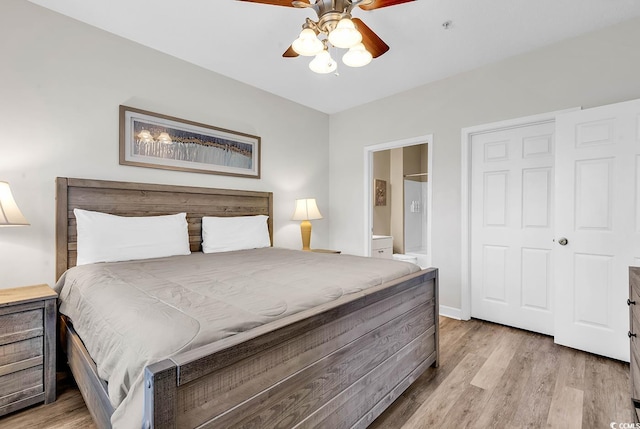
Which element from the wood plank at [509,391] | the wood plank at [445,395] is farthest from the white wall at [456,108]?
the wood plank at [445,395]

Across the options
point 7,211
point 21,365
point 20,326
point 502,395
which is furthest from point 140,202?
point 502,395

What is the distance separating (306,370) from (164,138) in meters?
2.65

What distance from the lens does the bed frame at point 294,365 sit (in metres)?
0.88

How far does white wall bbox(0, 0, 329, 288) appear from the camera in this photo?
7.32 ft

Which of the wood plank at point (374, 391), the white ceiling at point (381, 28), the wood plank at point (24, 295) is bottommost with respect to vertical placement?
the wood plank at point (374, 391)

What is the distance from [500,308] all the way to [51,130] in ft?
13.9

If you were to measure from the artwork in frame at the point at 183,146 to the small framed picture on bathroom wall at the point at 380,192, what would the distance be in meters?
2.54

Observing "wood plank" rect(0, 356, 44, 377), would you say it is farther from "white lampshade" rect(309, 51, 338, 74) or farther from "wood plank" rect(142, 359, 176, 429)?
"white lampshade" rect(309, 51, 338, 74)

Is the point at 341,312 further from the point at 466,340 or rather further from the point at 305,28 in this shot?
the point at 466,340

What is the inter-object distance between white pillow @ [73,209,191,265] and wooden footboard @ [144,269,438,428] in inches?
69.3

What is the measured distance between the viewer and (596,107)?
2.47 m

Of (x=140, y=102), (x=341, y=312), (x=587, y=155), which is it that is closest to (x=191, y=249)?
(x=140, y=102)

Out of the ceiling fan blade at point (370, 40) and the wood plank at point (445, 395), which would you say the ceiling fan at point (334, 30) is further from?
the wood plank at point (445, 395)

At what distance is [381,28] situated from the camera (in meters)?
2.58
